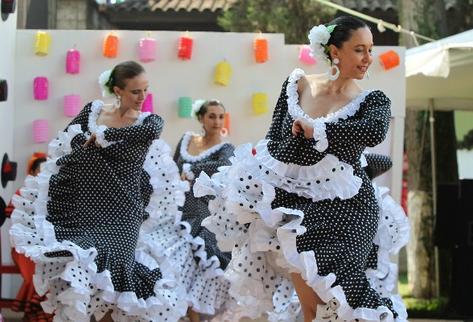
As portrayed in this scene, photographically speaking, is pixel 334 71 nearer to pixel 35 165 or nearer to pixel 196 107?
pixel 196 107

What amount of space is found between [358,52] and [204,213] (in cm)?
279

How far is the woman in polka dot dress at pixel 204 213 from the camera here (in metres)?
7.12

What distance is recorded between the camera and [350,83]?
195 inches

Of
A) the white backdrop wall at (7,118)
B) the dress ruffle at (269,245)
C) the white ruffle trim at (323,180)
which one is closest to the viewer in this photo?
the dress ruffle at (269,245)

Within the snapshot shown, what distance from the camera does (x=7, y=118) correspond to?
8344 mm

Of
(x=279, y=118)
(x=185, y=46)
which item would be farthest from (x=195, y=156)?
(x=279, y=118)

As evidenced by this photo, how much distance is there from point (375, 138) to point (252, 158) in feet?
2.08

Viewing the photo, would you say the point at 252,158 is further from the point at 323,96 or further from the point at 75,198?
the point at 75,198

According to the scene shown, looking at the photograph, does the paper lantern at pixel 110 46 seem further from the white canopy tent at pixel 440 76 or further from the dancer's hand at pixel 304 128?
the dancer's hand at pixel 304 128

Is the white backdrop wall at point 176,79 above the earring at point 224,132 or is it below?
above

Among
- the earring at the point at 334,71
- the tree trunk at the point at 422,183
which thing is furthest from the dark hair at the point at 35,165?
the tree trunk at the point at 422,183

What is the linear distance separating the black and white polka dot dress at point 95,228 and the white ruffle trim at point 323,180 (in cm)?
131

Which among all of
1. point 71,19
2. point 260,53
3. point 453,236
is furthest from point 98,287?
point 71,19

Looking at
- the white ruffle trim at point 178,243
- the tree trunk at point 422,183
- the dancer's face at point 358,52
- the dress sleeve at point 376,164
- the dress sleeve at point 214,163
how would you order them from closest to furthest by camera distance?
the dancer's face at point 358,52, the white ruffle trim at point 178,243, the dress sleeve at point 376,164, the dress sleeve at point 214,163, the tree trunk at point 422,183
